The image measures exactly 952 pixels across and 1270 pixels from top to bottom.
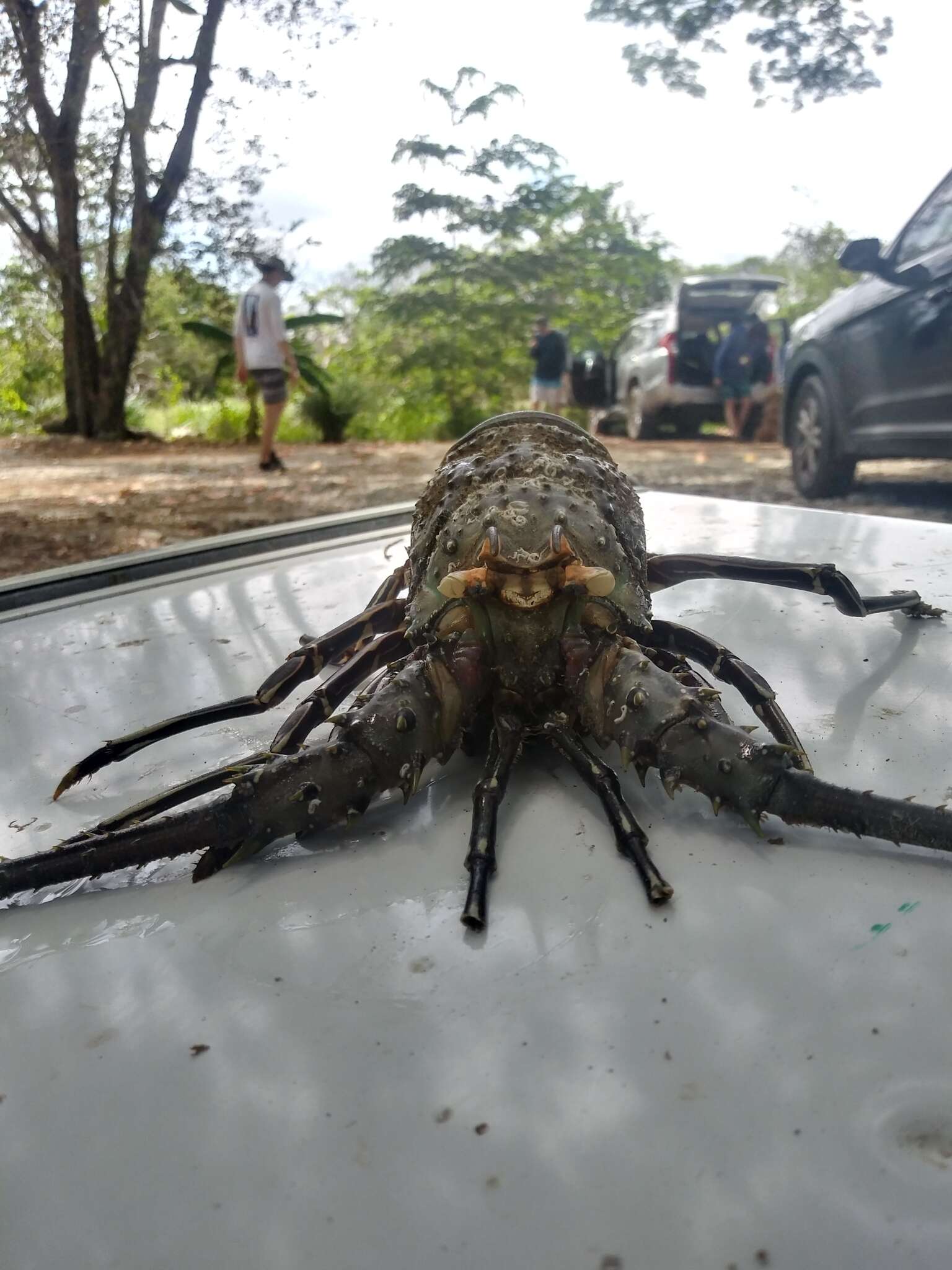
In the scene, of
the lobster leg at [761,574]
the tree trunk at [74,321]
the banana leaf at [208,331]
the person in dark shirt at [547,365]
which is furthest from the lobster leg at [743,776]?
the person in dark shirt at [547,365]

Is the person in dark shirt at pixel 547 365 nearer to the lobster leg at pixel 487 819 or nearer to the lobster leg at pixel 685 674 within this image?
the lobster leg at pixel 685 674

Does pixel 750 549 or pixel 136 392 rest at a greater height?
pixel 136 392

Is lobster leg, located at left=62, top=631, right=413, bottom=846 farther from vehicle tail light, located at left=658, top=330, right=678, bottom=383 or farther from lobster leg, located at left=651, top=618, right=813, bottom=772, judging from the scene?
vehicle tail light, located at left=658, top=330, right=678, bottom=383

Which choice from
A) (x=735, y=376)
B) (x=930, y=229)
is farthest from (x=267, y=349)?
(x=735, y=376)

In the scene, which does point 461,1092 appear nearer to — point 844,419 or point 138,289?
point 138,289

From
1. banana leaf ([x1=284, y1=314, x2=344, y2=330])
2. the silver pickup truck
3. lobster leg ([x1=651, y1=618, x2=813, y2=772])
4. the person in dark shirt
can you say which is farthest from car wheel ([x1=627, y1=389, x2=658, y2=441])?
lobster leg ([x1=651, y1=618, x2=813, y2=772])

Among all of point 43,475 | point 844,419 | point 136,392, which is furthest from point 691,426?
point 43,475
